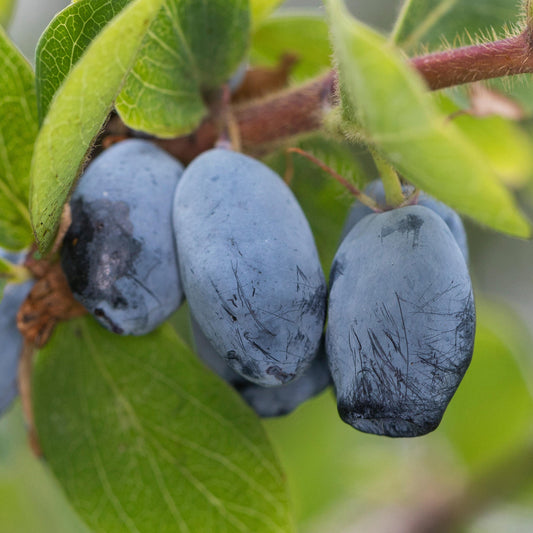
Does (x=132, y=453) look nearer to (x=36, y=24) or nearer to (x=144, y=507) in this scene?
(x=144, y=507)

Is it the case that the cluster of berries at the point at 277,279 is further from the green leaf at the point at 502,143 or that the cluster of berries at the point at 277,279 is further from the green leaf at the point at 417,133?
the green leaf at the point at 502,143

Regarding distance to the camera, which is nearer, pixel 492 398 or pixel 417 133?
pixel 417 133

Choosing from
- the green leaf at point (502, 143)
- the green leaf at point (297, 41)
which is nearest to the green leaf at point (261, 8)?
the green leaf at point (297, 41)

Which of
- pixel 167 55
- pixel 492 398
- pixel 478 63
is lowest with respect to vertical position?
pixel 492 398

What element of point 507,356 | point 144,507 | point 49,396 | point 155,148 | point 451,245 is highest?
point 155,148

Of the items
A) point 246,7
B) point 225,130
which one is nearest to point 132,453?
point 225,130

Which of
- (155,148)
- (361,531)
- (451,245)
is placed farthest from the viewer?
(361,531)

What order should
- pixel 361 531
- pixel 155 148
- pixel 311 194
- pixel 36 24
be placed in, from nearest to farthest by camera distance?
pixel 155 148 → pixel 311 194 → pixel 361 531 → pixel 36 24

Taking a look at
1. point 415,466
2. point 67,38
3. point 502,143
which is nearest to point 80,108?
point 67,38

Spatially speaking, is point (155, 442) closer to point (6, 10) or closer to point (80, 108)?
point (80, 108)
